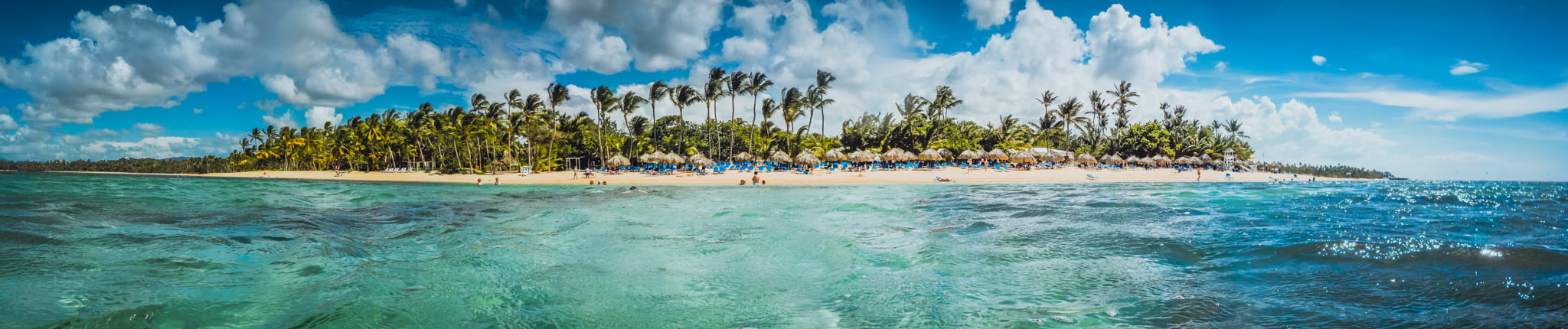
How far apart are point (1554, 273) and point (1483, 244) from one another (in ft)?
7.70

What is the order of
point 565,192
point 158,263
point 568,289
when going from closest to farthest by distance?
point 568,289 → point 158,263 → point 565,192

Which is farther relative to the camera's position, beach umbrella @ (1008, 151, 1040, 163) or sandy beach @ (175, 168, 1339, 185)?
beach umbrella @ (1008, 151, 1040, 163)

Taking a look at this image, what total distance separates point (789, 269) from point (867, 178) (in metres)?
25.1

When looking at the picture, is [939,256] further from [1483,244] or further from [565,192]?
[565,192]

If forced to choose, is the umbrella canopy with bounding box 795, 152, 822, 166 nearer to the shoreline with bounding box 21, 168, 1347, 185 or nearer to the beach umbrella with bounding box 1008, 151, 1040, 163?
the shoreline with bounding box 21, 168, 1347, 185

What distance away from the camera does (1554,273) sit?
626 cm

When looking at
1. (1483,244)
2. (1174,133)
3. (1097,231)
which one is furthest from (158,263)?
(1174,133)

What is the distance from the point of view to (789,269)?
24.0 ft

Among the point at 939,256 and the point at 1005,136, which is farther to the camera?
the point at 1005,136

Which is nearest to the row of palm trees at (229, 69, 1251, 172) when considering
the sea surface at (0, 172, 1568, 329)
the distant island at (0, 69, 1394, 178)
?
the distant island at (0, 69, 1394, 178)

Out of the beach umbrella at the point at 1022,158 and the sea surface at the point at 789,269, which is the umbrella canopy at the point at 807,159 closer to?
the beach umbrella at the point at 1022,158

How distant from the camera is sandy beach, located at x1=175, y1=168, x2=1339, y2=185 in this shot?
3066cm

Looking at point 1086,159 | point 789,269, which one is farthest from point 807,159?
point 789,269

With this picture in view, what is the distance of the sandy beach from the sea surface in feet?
55.5
